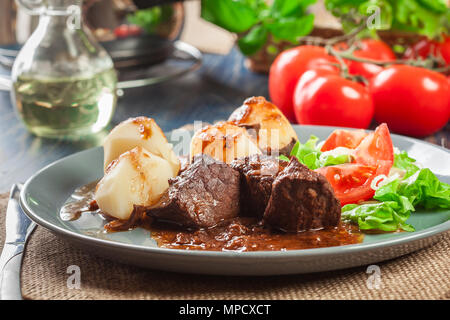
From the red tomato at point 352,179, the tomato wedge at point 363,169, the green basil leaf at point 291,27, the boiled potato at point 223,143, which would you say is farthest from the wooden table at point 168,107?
the red tomato at point 352,179

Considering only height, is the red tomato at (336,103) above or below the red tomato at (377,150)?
below

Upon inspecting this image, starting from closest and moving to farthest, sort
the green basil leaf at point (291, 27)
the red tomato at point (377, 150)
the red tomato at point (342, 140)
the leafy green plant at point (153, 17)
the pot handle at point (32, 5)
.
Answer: the red tomato at point (377, 150), the red tomato at point (342, 140), the pot handle at point (32, 5), the green basil leaf at point (291, 27), the leafy green plant at point (153, 17)

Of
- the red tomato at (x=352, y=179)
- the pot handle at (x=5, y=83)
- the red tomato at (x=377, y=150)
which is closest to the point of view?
the red tomato at (x=352, y=179)

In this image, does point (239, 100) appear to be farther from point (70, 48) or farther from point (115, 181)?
point (115, 181)

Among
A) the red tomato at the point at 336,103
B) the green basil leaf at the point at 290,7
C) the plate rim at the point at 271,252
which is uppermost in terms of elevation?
the green basil leaf at the point at 290,7


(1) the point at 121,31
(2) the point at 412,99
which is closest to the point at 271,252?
(2) the point at 412,99

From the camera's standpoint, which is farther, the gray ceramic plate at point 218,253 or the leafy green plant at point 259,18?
the leafy green plant at point 259,18

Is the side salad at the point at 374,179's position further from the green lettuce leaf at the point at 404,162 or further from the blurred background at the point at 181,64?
the blurred background at the point at 181,64

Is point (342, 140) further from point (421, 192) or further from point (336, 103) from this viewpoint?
point (336, 103)
